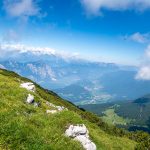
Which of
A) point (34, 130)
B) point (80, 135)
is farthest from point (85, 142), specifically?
point (34, 130)

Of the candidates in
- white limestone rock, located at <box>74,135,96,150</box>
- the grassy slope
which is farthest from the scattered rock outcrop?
the grassy slope

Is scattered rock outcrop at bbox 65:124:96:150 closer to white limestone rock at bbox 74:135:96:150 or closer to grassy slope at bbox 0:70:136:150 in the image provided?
white limestone rock at bbox 74:135:96:150

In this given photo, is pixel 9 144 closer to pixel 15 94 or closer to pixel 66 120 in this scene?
pixel 66 120

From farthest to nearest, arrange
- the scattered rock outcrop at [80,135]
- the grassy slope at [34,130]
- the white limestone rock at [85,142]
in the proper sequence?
1. the scattered rock outcrop at [80,135]
2. the white limestone rock at [85,142]
3. the grassy slope at [34,130]

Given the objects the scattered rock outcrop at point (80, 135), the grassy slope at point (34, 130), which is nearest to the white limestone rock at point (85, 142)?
the scattered rock outcrop at point (80, 135)

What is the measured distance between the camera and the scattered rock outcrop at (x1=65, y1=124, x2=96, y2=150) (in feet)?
79.9

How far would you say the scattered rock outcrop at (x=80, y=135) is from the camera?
79.9 ft

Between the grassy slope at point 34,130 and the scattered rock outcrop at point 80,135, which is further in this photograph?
the scattered rock outcrop at point 80,135

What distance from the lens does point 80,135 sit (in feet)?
82.3

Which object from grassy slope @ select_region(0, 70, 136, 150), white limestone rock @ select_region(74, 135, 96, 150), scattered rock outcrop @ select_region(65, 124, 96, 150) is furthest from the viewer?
scattered rock outcrop @ select_region(65, 124, 96, 150)

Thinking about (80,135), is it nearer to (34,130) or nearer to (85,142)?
(85,142)

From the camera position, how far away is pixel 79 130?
2542cm

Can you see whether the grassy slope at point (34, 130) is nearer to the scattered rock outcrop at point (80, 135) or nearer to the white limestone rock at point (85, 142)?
the scattered rock outcrop at point (80, 135)

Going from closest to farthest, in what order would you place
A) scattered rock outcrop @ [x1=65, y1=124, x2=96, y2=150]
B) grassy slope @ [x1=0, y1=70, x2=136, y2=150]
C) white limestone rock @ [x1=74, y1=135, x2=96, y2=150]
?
grassy slope @ [x1=0, y1=70, x2=136, y2=150]
white limestone rock @ [x1=74, y1=135, x2=96, y2=150]
scattered rock outcrop @ [x1=65, y1=124, x2=96, y2=150]
